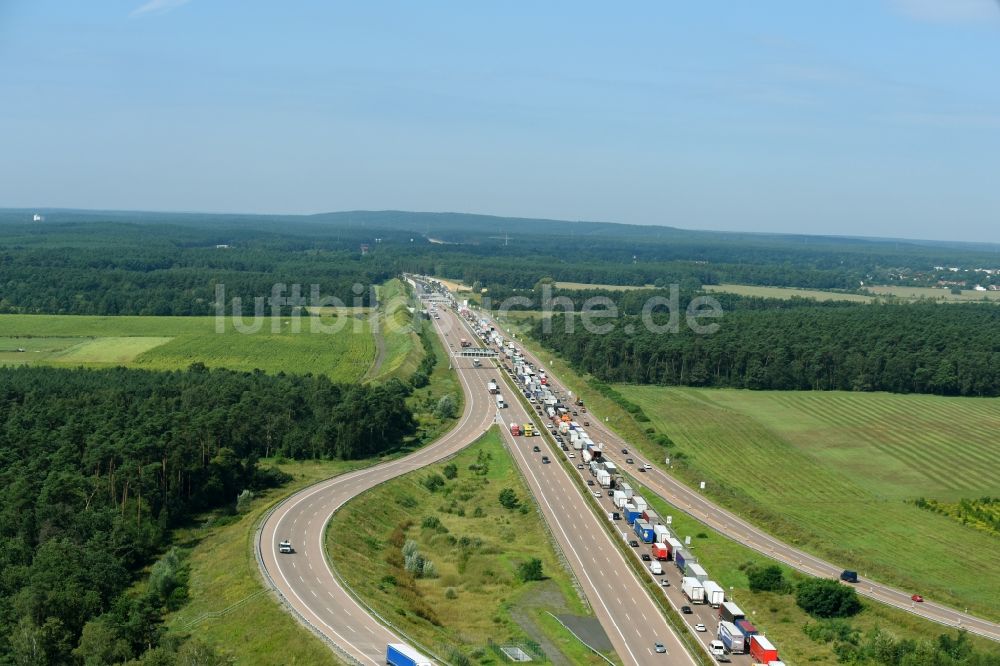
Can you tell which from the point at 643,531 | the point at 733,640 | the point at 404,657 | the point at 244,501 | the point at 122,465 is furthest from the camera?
the point at 244,501

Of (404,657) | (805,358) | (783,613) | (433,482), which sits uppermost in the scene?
(805,358)

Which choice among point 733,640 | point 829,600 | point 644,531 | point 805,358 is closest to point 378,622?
point 733,640

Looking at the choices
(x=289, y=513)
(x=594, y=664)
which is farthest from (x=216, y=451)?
(x=594, y=664)

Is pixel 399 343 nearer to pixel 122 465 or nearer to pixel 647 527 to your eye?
Answer: pixel 122 465

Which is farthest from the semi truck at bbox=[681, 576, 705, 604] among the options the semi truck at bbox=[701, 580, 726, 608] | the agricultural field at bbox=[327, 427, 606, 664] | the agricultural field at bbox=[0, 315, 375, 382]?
the agricultural field at bbox=[0, 315, 375, 382]

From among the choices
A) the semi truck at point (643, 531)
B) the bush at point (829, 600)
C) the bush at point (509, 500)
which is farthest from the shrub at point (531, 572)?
the bush at point (829, 600)

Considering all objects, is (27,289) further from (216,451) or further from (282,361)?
(216,451)
